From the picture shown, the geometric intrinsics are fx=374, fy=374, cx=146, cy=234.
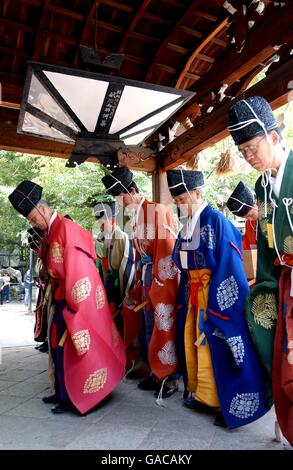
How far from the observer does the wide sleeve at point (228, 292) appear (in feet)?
8.74

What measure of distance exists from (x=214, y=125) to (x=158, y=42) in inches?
61.5

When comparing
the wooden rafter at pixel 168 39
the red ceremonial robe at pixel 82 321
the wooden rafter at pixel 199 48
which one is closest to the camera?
the red ceremonial robe at pixel 82 321

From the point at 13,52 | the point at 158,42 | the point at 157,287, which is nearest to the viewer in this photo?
the point at 157,287

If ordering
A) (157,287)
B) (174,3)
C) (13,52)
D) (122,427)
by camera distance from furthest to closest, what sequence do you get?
(13,52) < (174,3) < (157,287) < (122,427)

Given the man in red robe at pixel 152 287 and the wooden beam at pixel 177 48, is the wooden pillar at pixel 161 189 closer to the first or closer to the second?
the wooden beam at pixel 177 48

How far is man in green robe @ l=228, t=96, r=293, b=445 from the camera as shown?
2.13 metres

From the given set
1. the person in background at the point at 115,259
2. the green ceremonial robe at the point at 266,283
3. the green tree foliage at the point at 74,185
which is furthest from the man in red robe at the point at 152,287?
the green tree foliage at the point at 74,185

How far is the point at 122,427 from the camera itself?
2691mm

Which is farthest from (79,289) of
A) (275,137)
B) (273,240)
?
(275,137)

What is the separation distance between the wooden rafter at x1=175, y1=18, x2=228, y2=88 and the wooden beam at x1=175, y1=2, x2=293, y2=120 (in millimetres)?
419

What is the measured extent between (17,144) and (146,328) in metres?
3.39

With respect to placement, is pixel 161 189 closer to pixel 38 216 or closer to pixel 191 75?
pixel 191 75

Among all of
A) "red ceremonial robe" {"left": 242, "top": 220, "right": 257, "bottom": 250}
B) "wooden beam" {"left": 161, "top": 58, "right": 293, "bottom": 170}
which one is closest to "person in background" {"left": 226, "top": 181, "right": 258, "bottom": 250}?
"red ceremonial robe" {"left": 242, "top": 220, "right": 257, "bottom": 250}
